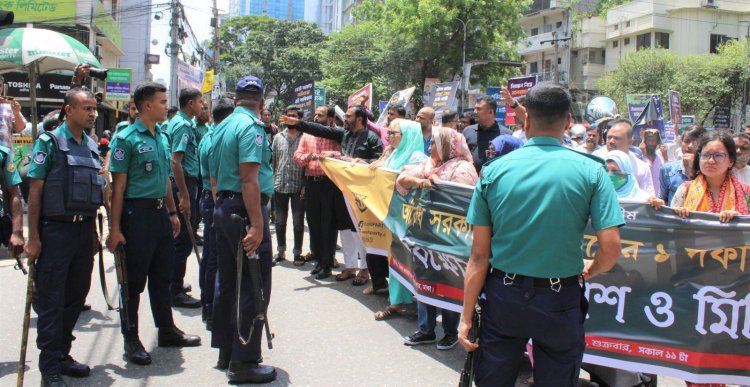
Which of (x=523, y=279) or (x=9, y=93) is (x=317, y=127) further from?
(x=9, y=93)

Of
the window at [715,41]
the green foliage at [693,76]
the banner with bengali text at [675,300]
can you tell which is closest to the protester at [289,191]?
the banner with bengali text at [675,300]

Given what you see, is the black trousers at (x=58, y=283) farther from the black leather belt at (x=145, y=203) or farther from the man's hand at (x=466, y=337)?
the man's hand at (x=466, y=337)

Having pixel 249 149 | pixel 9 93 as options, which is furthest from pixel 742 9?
pixel 249 149

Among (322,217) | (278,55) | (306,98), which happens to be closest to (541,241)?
(322,217)

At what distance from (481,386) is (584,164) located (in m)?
1.05

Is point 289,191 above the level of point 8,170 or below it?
below

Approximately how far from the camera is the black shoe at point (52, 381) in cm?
392

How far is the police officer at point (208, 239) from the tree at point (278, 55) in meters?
48.7

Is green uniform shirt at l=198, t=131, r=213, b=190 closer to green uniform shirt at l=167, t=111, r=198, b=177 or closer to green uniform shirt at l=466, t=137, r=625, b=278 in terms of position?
green uniform shirt at l=167, t=111, r=198, b=177

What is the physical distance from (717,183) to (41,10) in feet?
88.2

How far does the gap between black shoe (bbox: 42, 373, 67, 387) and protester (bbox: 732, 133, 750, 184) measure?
5.27 metres

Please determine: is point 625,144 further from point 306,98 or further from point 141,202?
point 306,98

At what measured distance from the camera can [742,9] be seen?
48844 millimetres

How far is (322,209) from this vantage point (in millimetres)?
7324
